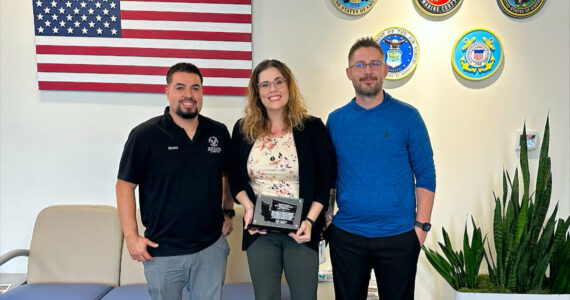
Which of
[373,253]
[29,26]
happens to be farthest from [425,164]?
[29,26]

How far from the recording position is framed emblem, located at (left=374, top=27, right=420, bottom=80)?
257 cm

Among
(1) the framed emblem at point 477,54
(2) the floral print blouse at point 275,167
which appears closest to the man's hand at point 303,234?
(2) the floral print blouse at point 275,167

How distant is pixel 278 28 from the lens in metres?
2.62

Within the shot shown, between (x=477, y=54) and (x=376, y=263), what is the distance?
180 cm

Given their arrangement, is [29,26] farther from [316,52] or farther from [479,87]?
[479,87]

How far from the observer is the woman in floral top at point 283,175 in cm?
170

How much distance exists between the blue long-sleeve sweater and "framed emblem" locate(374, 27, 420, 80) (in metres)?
0.88

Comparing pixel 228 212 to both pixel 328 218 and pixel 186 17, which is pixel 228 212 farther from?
pixel 186 17

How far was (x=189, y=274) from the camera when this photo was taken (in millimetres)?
1805

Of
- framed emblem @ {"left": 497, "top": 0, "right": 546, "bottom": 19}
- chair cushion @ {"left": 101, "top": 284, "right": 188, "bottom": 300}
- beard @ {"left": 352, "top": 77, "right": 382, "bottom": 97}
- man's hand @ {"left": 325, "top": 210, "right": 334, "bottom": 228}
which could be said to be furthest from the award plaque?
framed emblem @ {"left": 497, "top": 0, "right": 546, "bottom": 19}

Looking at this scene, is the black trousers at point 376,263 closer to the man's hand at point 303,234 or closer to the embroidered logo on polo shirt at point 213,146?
the man's hand at point 303,234

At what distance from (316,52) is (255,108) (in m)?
1.05

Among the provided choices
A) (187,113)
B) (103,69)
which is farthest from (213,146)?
(103,69)

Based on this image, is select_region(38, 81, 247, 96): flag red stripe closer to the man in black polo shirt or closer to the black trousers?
the man in black polo shirt
